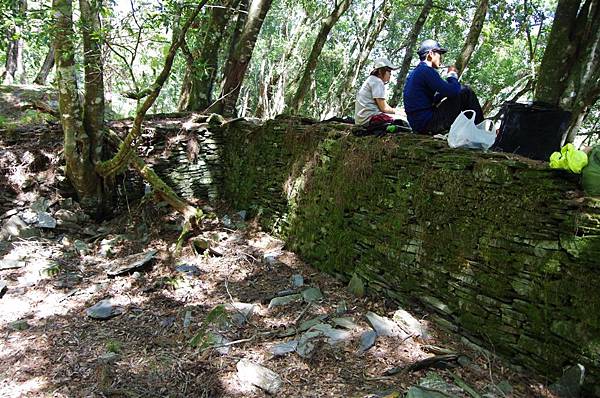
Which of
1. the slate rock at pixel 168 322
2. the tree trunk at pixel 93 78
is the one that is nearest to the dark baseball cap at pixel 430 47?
the tree trunk at pixel 93 78

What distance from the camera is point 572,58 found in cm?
562

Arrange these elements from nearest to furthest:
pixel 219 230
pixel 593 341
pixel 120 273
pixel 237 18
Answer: pixel 593 341 < pixel 120 273 < pixel 219 230 < pixel 237 18

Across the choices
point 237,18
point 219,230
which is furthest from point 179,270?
point 237,18

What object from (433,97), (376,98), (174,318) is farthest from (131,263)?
(433,97)

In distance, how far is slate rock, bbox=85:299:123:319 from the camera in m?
4.63

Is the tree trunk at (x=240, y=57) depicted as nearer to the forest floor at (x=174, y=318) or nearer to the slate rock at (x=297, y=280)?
the forest floor at (x=174, y=318)

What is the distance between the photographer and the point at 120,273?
5.48 metres

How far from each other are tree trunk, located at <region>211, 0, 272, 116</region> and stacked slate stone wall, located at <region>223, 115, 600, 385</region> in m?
3.19

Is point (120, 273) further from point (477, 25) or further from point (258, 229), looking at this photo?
point (477, 25)

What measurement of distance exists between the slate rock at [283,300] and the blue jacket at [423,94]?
2.50 m

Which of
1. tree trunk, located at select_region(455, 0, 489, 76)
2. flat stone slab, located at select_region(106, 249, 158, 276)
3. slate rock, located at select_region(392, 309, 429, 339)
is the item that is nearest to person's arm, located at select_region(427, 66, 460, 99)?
slate rock, located at select_region(392, 309, 429, 339)

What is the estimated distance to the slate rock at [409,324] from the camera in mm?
3881

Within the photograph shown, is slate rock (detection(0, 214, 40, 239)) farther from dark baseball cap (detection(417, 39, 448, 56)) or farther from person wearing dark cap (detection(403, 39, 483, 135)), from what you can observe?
dark baseball cap (detection(417, 39, 448, 56))

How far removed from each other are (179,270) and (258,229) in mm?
1757
